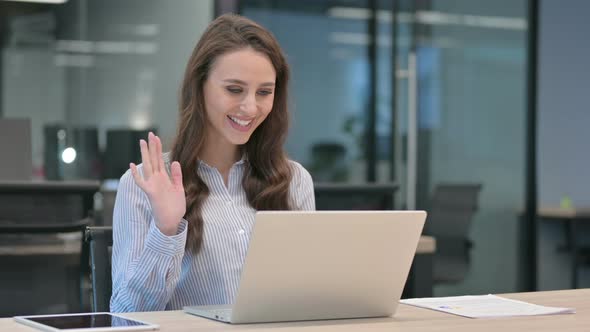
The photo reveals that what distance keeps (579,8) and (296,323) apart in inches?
210

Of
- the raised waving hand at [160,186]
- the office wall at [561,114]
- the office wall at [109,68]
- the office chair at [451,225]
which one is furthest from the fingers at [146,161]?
the office wall at [561,114]

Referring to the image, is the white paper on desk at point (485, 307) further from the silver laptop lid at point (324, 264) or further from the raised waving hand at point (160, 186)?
the raised waving hand at point (160, 186)

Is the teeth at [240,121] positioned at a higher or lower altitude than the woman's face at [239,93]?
lower

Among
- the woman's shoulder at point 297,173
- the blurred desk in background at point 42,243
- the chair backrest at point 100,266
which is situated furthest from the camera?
the blurred desk in background at point 42,243

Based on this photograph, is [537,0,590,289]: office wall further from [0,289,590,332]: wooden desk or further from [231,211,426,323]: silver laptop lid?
[231,211,426,323]: silver laptop lid

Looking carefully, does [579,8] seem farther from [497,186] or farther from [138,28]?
[138,28]

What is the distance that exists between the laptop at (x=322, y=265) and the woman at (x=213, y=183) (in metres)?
0.25

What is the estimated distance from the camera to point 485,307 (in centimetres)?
227

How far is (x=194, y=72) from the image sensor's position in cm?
252

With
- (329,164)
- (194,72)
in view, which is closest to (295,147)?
(329,164)

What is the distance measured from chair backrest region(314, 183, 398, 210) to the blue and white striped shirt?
1425 millimetres

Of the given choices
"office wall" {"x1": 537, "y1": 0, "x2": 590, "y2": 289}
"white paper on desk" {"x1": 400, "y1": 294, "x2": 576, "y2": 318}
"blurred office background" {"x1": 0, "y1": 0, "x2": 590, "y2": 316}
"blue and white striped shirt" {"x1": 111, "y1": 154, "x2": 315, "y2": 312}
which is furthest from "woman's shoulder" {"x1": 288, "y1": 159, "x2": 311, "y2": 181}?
"office wall" {"x1": 537, "y1": 0, "x2": 590, "y2": 289}

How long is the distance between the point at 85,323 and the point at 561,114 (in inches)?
212

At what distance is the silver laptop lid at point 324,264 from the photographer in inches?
73.0
